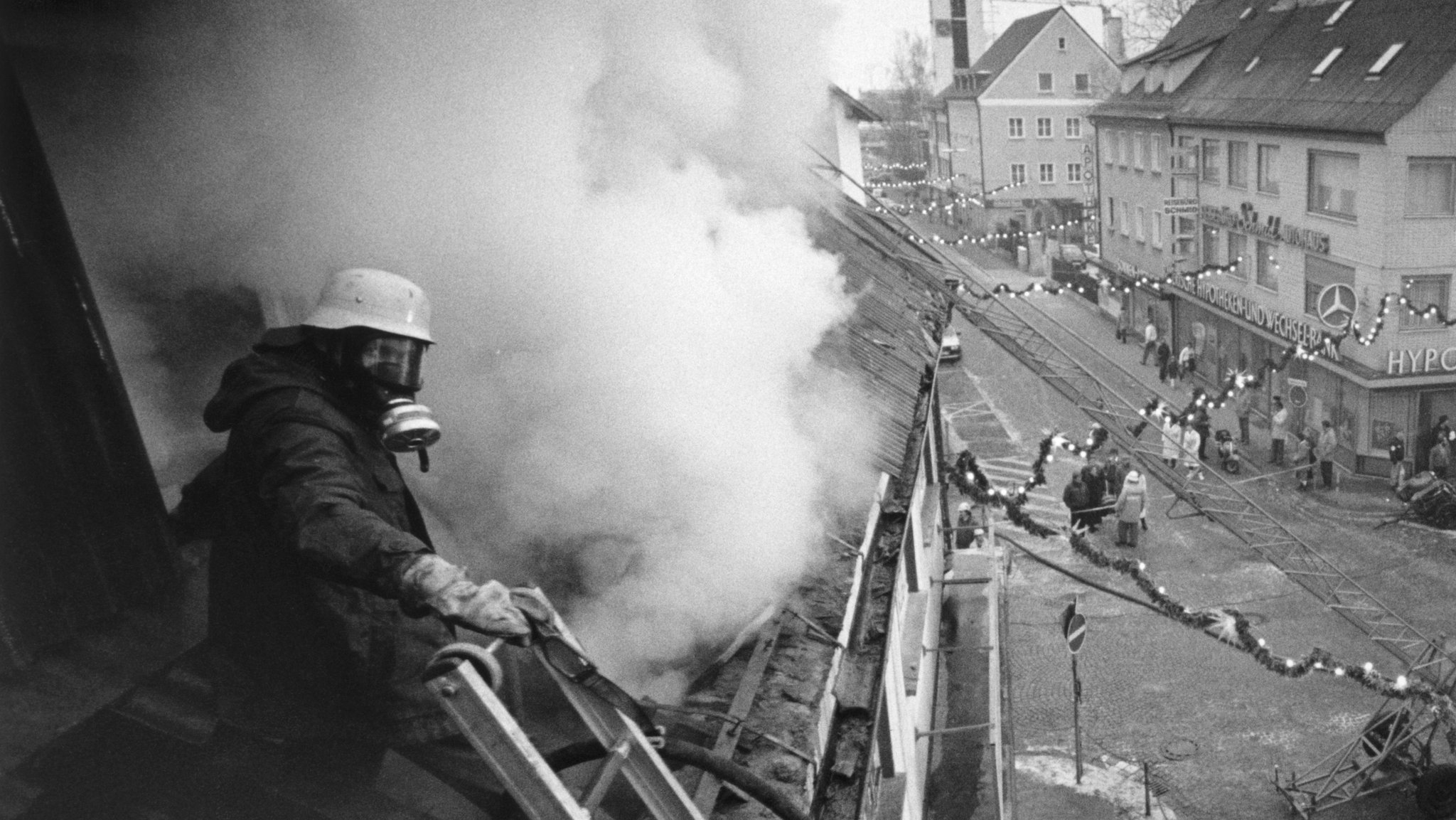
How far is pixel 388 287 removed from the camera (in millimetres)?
3289

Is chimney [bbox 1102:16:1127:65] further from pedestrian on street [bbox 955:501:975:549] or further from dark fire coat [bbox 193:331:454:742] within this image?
dark fire coat [bbox 193:331:454:742]

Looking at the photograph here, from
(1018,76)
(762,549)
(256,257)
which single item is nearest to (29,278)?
(256,257)

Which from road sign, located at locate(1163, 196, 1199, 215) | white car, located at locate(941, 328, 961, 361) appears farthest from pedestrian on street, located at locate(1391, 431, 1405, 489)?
white car, located at locate(941, 328, 961, 361)

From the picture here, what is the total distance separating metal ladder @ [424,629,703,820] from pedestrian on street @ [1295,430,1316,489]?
753 inches

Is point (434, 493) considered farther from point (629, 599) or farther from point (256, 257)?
point (256, 257)

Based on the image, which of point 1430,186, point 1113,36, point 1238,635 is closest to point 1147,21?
point 1113,36

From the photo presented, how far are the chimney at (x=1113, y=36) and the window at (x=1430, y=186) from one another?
27487 millimetres

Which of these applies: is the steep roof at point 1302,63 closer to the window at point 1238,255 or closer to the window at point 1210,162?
the window at point 1210,162

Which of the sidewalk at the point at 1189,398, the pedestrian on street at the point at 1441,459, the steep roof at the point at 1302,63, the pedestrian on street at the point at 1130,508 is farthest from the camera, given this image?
the steep roof at the point at 1302,63

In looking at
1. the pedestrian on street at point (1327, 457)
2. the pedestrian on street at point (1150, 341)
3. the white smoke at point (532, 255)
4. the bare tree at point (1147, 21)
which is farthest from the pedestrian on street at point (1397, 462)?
the bare tree at point (1147, 21)

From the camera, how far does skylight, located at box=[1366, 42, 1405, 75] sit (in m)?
19.5

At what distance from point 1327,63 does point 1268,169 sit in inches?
91.0

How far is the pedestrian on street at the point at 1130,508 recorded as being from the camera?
17.1m

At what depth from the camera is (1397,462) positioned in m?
18.7
